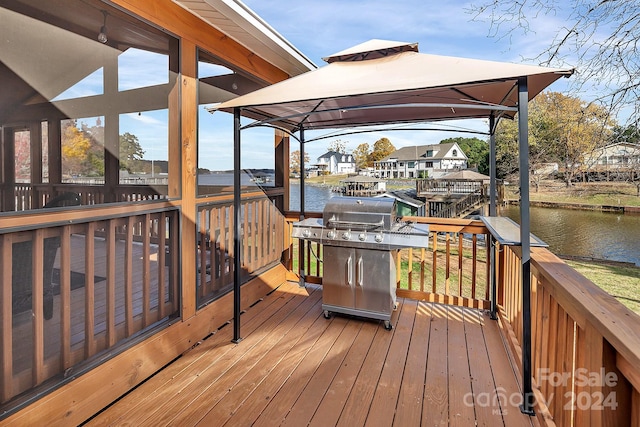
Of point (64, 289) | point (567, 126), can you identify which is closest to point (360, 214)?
point (64, 289)

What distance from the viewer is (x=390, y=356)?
102 inches

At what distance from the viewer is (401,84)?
2.00 meters

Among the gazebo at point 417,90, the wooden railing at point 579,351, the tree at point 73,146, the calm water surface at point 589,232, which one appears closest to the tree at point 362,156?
the calm water surface at point 589,232

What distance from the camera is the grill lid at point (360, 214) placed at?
2.87m

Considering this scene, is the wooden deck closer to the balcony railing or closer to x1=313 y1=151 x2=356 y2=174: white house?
the balcony railing

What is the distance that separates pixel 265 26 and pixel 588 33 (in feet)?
13.4

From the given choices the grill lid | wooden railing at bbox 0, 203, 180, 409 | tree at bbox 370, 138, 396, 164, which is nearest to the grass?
the grill lid

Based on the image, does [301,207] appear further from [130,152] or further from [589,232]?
[589,232]

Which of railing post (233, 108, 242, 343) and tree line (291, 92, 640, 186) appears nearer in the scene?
railing post (233, 108, 242, 343)

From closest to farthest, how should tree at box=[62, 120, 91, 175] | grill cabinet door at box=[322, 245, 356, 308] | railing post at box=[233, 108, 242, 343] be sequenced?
railing post at box=[233, 108, 242, 343], grill cabinet door at box=[322, 245, 356, 308], tree at box=[62, 120, 91, 175]

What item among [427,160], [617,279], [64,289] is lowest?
[617,279]

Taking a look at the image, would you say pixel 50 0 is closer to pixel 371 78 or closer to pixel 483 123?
pixel 371 78

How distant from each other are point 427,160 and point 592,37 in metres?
18.4

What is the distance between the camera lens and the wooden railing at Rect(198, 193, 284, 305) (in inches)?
118
